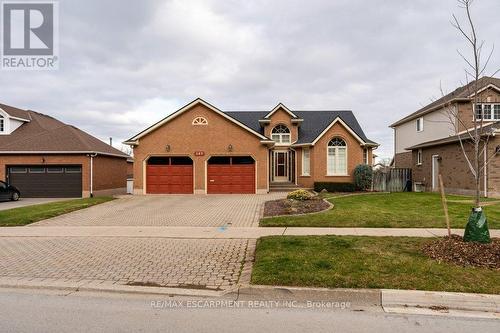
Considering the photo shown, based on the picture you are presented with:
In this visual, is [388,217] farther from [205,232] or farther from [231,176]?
[231,176]

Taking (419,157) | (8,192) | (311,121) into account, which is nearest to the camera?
(8,192)

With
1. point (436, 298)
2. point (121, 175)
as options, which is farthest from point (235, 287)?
point (121, 175)

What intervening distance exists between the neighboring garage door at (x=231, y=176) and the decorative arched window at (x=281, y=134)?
5.36 m

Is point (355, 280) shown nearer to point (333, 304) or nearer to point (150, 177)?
point (333, 304)

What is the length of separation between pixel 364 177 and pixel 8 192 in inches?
890

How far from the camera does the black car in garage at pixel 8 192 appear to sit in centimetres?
2082

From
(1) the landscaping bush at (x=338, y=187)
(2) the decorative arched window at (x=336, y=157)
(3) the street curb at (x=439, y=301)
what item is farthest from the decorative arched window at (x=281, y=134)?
(3) the street curb at (x=439, y=301)

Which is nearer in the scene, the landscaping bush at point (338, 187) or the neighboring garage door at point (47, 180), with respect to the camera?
the landscaping bush at point (338, 187)

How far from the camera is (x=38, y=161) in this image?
75.3 feet

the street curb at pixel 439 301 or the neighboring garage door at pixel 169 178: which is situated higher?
the neighboring garage door at pixel 169 178

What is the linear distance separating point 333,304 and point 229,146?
704 inches

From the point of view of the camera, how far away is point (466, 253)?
6488mm

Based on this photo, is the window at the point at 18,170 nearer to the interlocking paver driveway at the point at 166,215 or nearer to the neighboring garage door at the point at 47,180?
the neighboring garage door at the point at 47,180

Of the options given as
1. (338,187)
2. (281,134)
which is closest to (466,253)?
(338,187)
